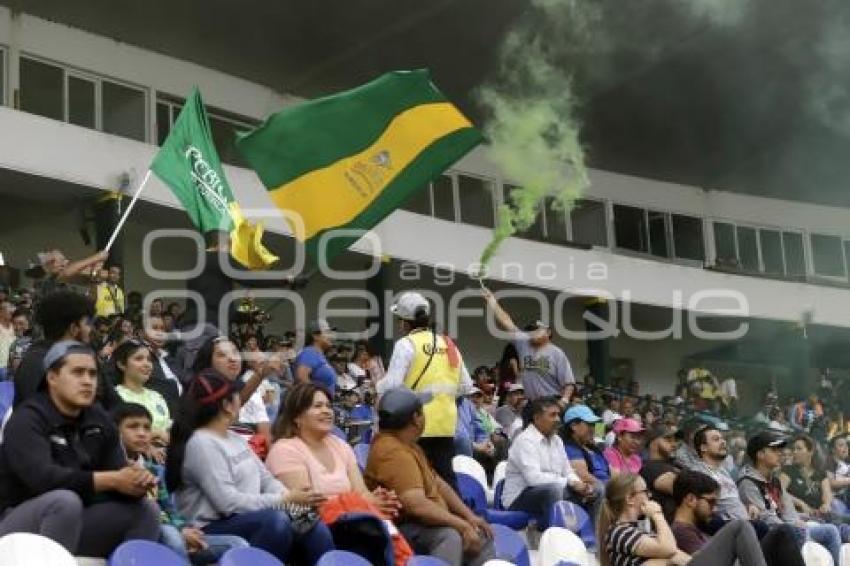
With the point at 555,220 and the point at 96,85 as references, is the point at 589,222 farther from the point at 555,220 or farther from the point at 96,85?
the point at 96,85

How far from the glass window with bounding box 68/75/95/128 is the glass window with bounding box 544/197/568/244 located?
8.69m

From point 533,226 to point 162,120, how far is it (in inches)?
284

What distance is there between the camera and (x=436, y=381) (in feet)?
25.7

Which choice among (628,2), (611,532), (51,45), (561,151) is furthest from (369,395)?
(561,151)

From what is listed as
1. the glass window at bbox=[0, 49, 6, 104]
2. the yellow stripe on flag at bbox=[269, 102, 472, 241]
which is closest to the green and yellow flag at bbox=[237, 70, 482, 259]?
the yellow stripe on flag at bbox=[269, 102, 472, 241]

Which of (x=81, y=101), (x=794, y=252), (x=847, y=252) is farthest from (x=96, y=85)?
(x=847, y=252)

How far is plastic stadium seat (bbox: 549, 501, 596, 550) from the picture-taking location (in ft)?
27.4

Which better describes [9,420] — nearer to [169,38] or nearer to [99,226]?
[99,226]

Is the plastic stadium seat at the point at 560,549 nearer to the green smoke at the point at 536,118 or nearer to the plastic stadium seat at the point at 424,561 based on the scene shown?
the plastic stadium seat at the point at 424,561

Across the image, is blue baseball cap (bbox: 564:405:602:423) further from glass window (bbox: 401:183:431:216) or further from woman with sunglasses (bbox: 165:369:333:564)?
glass window (bbox: 401:183:431:216)

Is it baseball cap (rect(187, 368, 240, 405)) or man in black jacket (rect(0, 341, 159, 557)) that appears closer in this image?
man in black jacket (rect(0, 341, 159, 557))

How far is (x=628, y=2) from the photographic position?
1856 centimetres

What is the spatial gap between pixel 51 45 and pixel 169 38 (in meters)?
1.76

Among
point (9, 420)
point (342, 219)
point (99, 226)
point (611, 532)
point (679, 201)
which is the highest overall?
point (679, 201)
